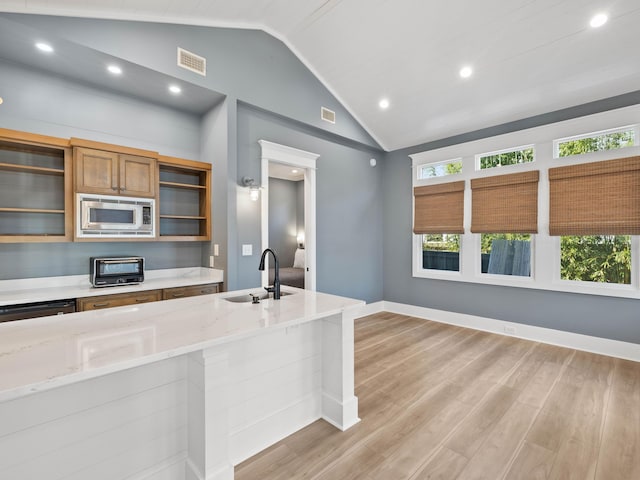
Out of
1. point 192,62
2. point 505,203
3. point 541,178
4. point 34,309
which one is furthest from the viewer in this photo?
point 505,203

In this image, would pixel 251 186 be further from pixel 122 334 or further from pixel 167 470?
pixel 167 470

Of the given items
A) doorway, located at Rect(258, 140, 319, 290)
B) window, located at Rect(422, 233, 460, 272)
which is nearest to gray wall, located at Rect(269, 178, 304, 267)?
doorway, located at Rect(258, 140, 319, 290)

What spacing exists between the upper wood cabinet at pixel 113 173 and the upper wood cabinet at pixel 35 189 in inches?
4.7

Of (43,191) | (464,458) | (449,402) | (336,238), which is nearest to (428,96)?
(336,238)

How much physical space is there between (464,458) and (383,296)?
3.79m

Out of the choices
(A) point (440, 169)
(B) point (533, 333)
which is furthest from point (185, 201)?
(B) point (533, 333)

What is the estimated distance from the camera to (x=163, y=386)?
1577 millimetres

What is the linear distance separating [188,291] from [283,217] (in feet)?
17.2

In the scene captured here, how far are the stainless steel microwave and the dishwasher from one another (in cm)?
67

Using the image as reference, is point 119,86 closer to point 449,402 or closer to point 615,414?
point 449,402

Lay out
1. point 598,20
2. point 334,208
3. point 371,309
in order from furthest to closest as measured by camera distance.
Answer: point 371,309 → point 334,208 → point 598,20

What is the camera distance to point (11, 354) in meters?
1.16

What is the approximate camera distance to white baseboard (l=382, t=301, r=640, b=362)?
343 centimetres

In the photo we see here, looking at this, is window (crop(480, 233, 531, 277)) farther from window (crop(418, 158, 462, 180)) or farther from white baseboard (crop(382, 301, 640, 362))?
window (crop(418, 158, 462, 180))
